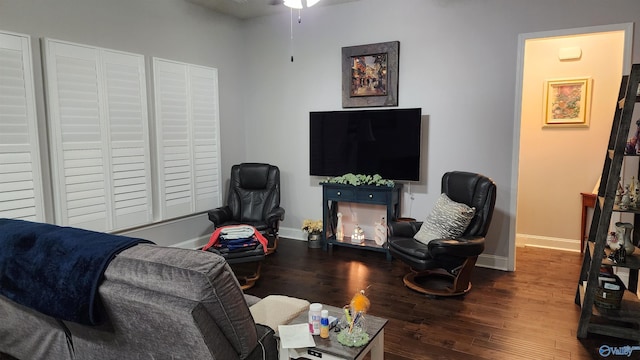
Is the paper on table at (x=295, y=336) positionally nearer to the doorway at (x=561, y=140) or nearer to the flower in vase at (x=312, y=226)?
the flower in vase at (x=312, y=226)

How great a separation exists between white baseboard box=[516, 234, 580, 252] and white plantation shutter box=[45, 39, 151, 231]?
444 centimetres

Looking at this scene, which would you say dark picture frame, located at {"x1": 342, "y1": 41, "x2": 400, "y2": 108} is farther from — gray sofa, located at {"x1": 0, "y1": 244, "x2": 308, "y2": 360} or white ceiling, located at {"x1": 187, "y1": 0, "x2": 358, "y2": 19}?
gray sofa, located at {"x1": 0, "y1": 244, "x2": 308, "y2": 360}

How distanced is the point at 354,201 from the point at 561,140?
255 centimetres

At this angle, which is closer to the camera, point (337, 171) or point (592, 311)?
point (592, 311)

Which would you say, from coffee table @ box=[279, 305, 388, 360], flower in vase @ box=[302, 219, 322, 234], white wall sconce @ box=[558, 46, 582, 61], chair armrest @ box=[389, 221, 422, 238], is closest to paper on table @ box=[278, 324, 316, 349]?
coffee table @ box=[279, 305, 388, 360]

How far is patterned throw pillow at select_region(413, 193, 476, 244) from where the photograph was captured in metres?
3.57

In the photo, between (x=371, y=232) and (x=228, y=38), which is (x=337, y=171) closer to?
(x=371, y=232)

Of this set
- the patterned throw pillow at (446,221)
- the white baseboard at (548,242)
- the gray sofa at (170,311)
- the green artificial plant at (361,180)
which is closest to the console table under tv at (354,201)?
the green artificial plant at (361,180)

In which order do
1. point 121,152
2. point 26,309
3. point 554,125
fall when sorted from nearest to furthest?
point 26,309, point 121,152, point 554,125

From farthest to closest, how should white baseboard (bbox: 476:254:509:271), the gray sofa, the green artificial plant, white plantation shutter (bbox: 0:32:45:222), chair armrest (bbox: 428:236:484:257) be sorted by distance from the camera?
the green artificial plant, white baseboard (bbox: 476:254:509:271), chair armrest (bbox: 428:236:484:257), white plantation shutter (bbox: 0:32:45:222), the gray sofa

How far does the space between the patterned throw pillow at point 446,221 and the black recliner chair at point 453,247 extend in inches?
3.2

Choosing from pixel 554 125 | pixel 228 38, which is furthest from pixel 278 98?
pixel 554 125

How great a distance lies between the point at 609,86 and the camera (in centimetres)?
448

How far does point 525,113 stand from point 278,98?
3103 mm
